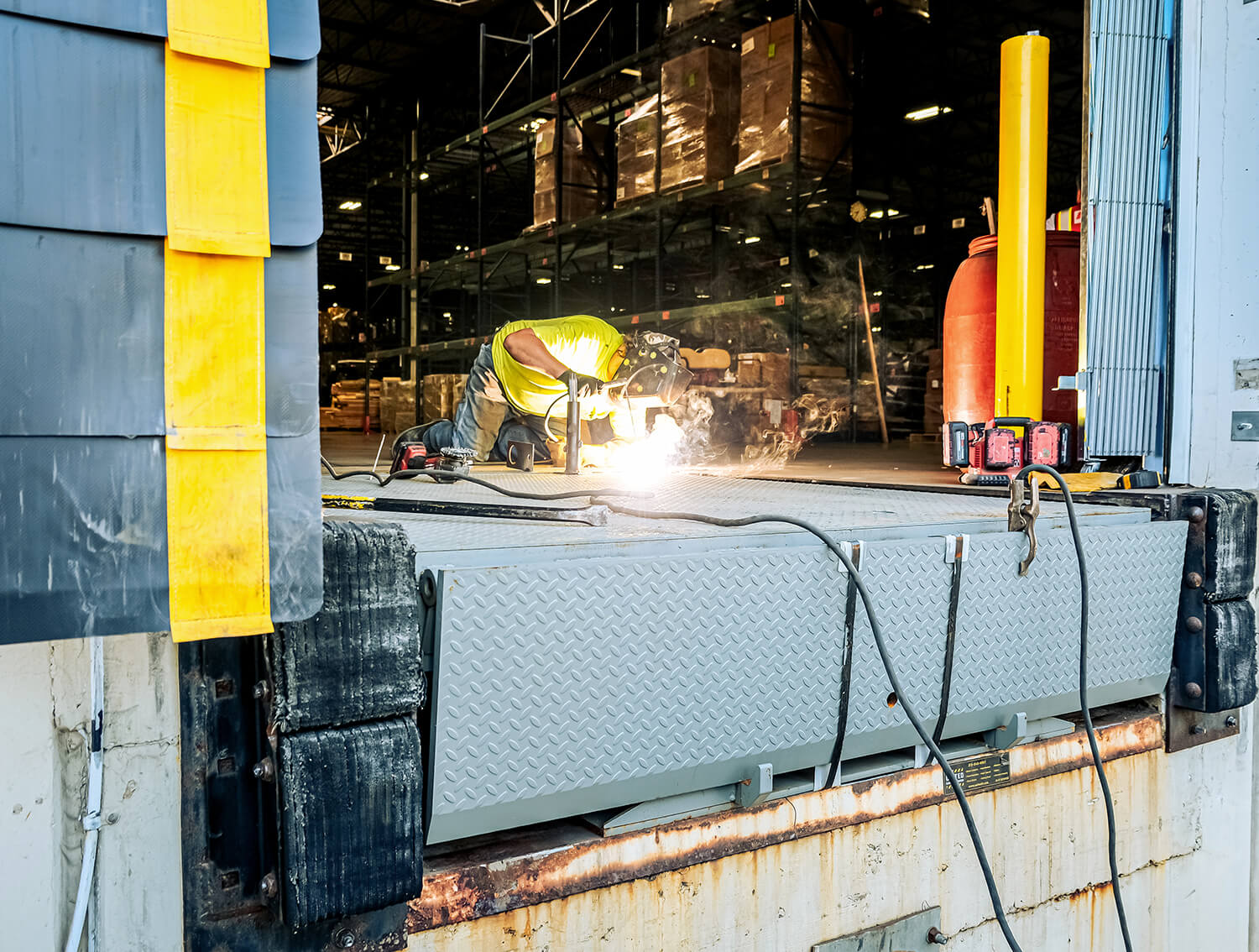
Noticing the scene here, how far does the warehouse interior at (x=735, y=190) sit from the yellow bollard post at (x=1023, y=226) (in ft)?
0.99

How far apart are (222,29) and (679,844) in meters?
1.53

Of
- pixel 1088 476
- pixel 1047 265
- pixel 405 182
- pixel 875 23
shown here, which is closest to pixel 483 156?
pixel 405 182

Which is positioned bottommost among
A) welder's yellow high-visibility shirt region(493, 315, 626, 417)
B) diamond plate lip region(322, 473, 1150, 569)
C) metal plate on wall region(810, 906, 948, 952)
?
metal plate on wall region(810, 906, 948, 952)

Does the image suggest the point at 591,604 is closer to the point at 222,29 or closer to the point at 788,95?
the point at 222,29

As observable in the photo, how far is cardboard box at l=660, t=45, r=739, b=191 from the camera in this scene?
9523 millimetres

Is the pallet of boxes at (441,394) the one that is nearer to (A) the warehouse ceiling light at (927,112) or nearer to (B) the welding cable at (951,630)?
(A) the warehouse ceiling light at (927,112)

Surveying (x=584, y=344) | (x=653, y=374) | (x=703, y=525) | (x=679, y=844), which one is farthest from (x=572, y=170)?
(x=679, y=844)

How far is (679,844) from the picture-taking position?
1.75 metres

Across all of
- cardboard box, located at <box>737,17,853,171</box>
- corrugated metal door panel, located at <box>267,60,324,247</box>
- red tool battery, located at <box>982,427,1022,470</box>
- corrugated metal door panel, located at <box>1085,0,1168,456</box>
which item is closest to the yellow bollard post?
red tool battery, located at <box>982,427,1022,470</box>

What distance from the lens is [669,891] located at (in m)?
1.75

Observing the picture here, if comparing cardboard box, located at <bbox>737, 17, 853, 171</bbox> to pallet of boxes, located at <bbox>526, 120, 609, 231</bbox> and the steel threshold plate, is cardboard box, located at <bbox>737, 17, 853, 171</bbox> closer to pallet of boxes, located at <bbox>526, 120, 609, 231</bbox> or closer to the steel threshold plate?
pallet of boxes, located at <bbox>526, 120, 609, 231</bbox>

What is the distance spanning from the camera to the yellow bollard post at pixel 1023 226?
4465mm

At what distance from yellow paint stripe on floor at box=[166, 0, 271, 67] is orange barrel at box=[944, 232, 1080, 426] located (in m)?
4.13

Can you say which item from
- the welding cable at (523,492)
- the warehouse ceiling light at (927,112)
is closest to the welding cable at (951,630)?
the welding cable at (523,492)
